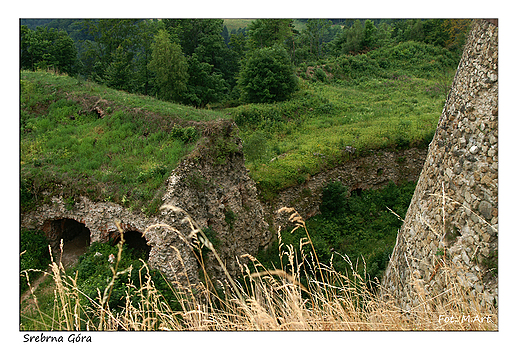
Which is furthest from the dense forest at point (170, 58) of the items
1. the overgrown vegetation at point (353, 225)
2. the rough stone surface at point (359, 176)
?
the overgrown vegetation at point (353, 225)

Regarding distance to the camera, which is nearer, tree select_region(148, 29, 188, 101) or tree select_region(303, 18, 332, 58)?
tree select_region(148, 29, 188, 101)

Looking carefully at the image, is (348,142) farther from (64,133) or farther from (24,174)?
(24,174)

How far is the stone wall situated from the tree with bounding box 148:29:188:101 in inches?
926

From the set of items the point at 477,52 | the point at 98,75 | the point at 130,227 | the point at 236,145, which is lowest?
the point at 130,227

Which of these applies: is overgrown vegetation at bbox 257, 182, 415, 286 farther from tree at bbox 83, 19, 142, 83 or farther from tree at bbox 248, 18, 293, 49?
tree at bbox 248, 18, 293, 49

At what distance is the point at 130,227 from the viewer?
11.1 m

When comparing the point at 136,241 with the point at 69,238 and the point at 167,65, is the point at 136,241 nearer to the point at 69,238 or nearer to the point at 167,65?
→ the point at 69,238

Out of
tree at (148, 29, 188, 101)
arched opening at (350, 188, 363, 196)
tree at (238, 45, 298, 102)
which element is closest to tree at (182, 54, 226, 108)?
tree at (238, 45, 298, 102)

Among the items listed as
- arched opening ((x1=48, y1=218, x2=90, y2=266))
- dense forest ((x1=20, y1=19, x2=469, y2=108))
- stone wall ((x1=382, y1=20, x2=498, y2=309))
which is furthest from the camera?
dense forest ((x1=20, y1=19, x2=469, y2=108))

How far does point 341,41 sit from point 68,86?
144ft

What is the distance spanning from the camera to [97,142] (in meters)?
14.1

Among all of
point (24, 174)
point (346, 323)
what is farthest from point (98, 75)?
point (346, 323)

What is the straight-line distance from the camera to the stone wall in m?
4.72

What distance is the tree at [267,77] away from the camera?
101 ft
